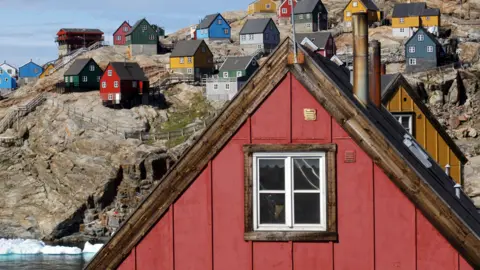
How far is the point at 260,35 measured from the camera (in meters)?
148

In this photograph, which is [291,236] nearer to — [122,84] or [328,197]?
[328,197]

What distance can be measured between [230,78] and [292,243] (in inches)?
4712

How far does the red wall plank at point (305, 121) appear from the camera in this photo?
8.66m

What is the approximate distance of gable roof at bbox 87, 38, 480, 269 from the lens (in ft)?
26.9

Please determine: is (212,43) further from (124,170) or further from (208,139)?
(208,139)

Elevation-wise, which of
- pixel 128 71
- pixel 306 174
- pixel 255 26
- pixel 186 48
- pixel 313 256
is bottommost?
pixel 313 256

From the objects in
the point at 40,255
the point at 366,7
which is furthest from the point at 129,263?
the point at 366,7

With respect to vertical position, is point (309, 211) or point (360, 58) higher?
point (360, 58)

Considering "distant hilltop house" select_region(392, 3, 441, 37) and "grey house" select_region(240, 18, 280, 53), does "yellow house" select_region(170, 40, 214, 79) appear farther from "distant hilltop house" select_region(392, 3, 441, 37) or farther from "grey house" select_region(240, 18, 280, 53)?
"distant hilltop house" select_region(392, 3, 441, 37)

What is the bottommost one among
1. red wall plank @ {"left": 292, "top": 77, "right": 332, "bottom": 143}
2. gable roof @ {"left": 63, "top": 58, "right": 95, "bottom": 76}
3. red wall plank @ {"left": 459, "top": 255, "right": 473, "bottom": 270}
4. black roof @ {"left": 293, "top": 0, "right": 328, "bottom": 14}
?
red wall plank @ {"left": 459, "top": 255, "right": 473, "bottom": 270}

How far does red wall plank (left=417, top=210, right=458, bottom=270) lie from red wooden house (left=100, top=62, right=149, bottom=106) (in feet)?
390

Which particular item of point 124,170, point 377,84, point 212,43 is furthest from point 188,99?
point 377,84

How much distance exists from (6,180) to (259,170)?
111080mm

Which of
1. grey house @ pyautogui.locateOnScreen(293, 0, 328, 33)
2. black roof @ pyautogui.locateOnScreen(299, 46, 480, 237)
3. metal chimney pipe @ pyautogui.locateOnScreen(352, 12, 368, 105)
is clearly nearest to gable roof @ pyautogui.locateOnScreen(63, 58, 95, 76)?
grey house @ pyautogui.locateOnScreen(293, 0, 328, 33)
